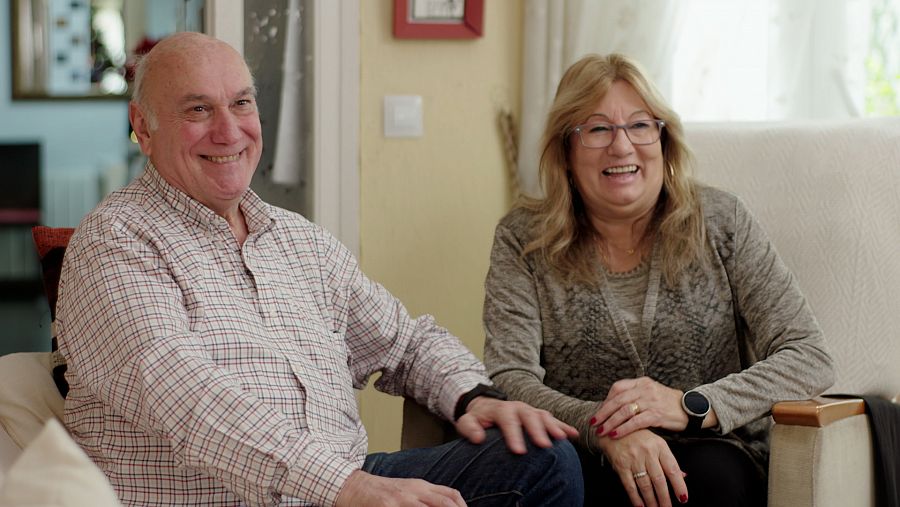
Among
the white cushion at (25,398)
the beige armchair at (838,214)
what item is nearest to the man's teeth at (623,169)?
the beige armchair at (838,214)

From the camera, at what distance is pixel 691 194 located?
6.66ft

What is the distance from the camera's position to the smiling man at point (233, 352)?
142 centimetres

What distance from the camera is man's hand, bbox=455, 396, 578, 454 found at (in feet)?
Result: 5.29

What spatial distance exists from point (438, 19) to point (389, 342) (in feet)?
3.16

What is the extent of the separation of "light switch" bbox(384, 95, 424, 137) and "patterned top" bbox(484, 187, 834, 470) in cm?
62

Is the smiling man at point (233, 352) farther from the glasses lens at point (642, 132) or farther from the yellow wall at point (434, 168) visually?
the yellow wall at point (434, 168)

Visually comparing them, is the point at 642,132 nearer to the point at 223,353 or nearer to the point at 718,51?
the point at 718,51

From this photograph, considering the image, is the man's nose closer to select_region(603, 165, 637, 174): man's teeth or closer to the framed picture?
select_region(603, 165, 637, 174): man's teeth

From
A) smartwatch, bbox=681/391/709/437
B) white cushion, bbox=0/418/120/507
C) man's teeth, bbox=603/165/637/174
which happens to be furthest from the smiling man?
white cushion, bbox=0/418/120/507

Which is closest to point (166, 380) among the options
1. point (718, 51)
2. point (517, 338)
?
point (517, 338)

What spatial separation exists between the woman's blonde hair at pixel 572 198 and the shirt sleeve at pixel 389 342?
11.8 inches

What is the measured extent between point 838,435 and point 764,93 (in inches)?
43.7

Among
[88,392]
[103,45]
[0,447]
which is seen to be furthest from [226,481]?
[103,45]

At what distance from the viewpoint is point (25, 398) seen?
5.49ft
